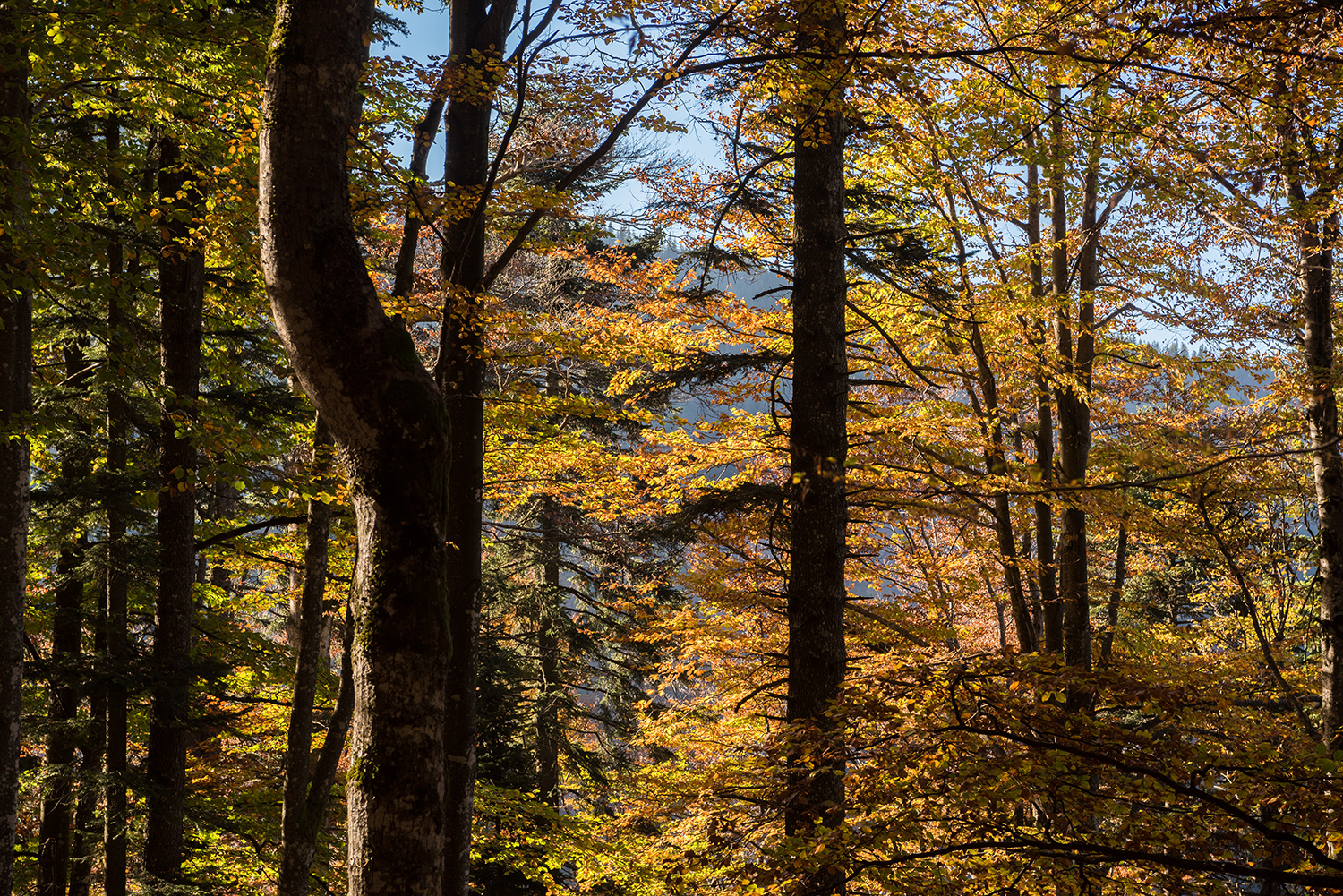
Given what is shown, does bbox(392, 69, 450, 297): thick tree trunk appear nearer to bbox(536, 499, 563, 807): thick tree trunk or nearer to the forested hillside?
the forested hillside

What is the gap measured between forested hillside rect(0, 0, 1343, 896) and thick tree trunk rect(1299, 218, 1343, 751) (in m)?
0.04

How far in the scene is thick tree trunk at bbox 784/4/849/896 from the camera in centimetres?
557

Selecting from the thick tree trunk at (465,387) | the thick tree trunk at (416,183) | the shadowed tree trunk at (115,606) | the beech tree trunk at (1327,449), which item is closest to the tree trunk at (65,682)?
the shadowed tree trunk at (115,606)

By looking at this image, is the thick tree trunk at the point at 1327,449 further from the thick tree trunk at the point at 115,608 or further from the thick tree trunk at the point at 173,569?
the thick tree trunk at the point at 115,608

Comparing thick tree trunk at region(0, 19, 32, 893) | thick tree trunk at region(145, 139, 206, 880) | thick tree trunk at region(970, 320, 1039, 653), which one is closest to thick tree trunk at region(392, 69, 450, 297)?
thick tree trunk at region(145, 139, 206, 880)

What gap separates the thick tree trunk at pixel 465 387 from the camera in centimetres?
589

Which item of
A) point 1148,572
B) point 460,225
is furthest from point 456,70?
point 1148,572

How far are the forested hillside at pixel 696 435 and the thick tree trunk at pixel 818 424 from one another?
1.3 inches

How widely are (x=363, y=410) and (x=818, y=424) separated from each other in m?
3.55

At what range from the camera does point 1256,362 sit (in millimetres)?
8828

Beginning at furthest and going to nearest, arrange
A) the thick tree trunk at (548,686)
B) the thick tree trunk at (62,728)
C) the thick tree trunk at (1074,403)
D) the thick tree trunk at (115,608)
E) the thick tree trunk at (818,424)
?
1. the thick tree trunk at (548,686)
2. the thick tree trunk at (1074,403)
3. the thick tree trunk at (62,728)
4. the thick tree trunk at (115,608)
5. the thick tree trunk at (818,424)

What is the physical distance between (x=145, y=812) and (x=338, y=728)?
2.78 meters

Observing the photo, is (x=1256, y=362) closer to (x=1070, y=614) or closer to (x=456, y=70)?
(x=1070, y=614)

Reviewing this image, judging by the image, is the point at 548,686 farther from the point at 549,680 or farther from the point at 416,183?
the point at 416,183
